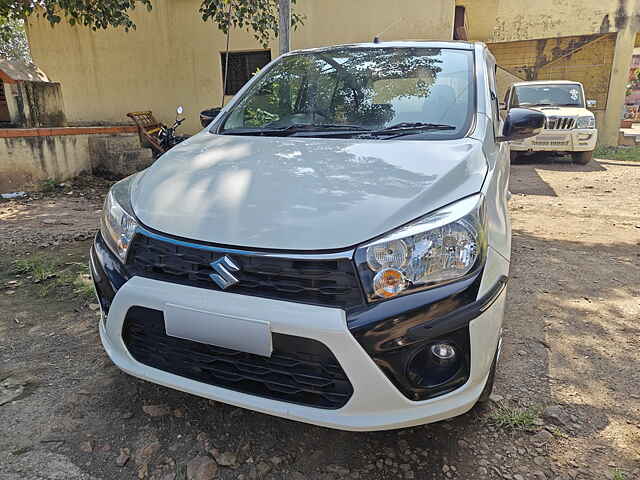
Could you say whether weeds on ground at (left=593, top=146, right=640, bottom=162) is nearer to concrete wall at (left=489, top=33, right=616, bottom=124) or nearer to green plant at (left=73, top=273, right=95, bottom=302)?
concrete wall at (left=489, top=33, right=616, bottom=124)

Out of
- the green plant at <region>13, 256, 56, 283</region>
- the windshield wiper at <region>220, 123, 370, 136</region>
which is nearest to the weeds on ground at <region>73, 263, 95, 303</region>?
the green plant at <region>13, 256, 56, 283</region>

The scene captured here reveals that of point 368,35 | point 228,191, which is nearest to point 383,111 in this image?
point 228,191

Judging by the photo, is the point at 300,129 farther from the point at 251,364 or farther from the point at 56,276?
the point at 56,276

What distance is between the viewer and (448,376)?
4.76 feet

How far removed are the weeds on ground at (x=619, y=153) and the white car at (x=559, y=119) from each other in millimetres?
1656

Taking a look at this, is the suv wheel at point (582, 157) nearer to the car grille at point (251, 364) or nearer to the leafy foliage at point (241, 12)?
the leafy foliage at point (241, 12)

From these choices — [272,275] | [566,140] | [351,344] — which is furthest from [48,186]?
[566,140]

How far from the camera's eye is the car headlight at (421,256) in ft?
4.51

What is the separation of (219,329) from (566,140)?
9.14 m

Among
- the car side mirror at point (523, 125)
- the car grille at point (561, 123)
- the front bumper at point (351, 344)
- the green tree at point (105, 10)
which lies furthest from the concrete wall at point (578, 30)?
the front bumper at point (351, 344)

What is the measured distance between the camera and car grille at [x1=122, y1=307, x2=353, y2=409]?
1389 mm

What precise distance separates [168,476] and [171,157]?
1376 mm

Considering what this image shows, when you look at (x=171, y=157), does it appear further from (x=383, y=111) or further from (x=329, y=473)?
(x=329, y=473)

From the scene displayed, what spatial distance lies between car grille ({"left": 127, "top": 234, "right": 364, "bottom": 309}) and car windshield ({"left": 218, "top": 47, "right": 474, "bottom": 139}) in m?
0.97
